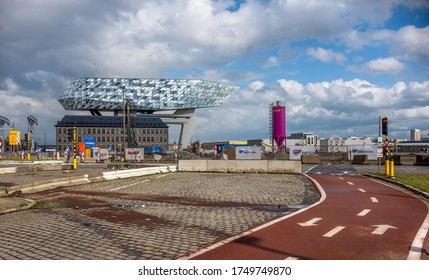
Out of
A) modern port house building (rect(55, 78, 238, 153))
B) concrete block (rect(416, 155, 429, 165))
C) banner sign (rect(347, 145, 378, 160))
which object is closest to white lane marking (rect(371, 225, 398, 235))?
concrete block (rect(416, 155, 429, 165))

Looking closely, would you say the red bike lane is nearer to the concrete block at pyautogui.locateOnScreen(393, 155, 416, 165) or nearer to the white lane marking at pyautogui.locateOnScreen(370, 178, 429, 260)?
the white lane marking at pyautogui.locateOnScreen(370, 178, 429, 260)

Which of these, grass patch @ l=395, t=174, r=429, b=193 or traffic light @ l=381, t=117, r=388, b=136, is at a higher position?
traffic light @ l=381, t=117, r=388, b=136

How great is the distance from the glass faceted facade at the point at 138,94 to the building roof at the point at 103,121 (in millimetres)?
3989

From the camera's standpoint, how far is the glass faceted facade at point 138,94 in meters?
149

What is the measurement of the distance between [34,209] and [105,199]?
2.89m

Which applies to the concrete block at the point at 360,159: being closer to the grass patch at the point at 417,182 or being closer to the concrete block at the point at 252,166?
the concrete block at the point at 252,166

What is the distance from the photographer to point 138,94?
495ft

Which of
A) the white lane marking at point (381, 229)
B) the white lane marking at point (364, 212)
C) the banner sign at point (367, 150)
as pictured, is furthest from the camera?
the banner sign at point (367, 150)

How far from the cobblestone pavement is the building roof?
442 feet

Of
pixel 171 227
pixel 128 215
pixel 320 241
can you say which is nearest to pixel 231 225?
pixel 171 227

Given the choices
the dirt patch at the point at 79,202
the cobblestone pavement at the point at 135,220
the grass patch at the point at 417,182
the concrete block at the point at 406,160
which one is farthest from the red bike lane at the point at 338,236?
the concrete block at the point at 406,160

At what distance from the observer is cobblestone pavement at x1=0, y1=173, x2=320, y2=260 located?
7.05 m

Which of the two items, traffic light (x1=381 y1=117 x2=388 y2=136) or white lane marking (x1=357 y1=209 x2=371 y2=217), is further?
traffic light (x1=381 y1=117 x2=388 y2=136)

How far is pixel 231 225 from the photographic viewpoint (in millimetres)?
9352
